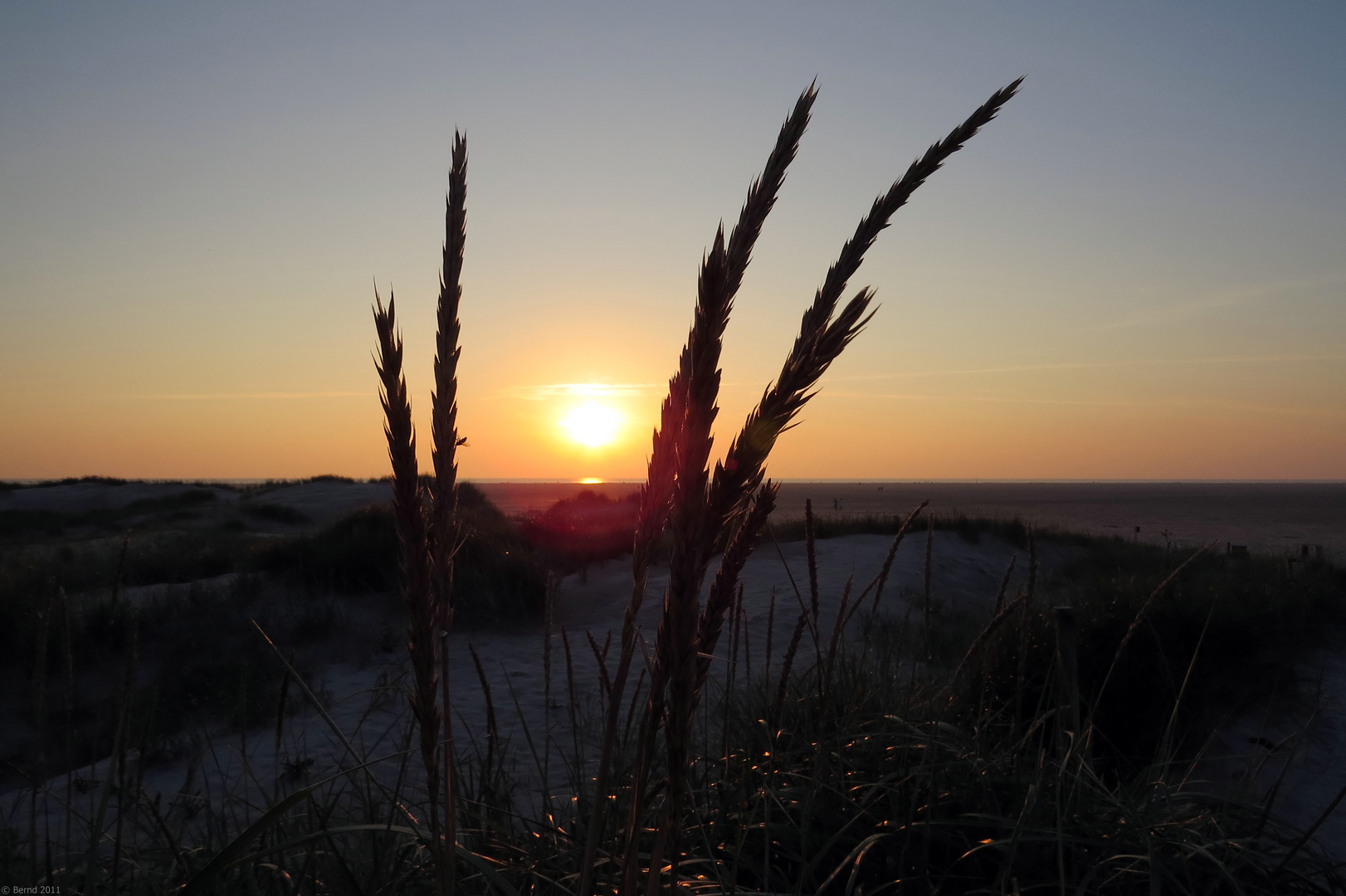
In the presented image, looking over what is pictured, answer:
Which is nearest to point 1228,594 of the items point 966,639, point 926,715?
point 966,639

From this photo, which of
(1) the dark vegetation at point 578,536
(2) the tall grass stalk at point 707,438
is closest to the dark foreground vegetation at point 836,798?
(2) the tall grass stalk at point 707,438

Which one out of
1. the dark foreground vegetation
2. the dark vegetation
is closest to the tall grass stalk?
the dark foreground vegetation

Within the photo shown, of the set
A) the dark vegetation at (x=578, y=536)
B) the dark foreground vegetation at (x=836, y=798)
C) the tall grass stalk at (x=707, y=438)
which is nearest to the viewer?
the tall grass stalk at (x=707, y=438)

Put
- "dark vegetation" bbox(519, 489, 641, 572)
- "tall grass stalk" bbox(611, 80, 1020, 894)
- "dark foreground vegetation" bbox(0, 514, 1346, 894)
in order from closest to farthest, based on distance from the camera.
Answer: "tall grass stalk" bbox(611, 80, 1020, 894)
"dark foreground vegetation" bbox(0, 514, 1346, 894)
"dark vegetation" bbox(519, 489, 641, 572)

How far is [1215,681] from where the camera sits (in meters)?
7.07

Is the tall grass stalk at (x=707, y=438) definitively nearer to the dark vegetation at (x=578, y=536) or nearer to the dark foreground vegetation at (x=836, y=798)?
the dark foreground vegetation at (x=836, y=798)

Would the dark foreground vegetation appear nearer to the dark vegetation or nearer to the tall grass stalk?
the tall grass stalk

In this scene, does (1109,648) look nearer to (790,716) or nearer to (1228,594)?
(1228,594)

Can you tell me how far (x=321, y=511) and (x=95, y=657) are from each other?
23.2m

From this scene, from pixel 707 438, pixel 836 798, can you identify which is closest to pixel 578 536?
pixel 836 798

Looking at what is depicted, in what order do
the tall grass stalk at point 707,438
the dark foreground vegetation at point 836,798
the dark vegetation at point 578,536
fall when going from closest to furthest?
the tall grass stalk at point 707,438 < the dark foreground vegetation at point 836,798 < the dark vegetation at point 578,536

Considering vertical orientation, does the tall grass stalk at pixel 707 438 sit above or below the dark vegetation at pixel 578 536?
above

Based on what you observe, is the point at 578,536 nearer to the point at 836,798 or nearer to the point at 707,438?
the point at 836,798

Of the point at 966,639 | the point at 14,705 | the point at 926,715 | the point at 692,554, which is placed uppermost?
the point at 692,554
